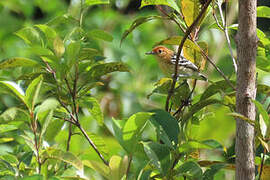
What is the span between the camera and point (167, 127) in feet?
3.43

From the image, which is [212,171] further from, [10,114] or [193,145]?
[10,114]

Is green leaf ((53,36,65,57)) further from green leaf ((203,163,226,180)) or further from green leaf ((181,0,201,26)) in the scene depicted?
green leaf ((203,163,226,180))

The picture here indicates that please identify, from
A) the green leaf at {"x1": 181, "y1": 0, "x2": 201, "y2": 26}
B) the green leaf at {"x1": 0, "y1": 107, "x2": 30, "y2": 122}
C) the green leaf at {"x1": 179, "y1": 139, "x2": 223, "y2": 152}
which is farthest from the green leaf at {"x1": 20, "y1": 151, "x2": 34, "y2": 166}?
the green leaf at {"x1": 181, "y1": 0, "x2": 201, "y2": 26}

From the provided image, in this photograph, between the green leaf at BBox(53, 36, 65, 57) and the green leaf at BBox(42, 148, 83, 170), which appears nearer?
the green leaf at BBox(42, 148, 83, 170)

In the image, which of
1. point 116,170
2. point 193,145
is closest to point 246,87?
point 193,145

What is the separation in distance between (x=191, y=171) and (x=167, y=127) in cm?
12

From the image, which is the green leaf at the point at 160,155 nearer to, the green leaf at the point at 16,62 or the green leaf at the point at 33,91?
the green leaf at the point at 33,91

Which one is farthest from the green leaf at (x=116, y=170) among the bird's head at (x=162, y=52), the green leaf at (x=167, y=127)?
the bird's head at (x=162, y=52)

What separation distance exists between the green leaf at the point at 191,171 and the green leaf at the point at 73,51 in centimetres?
40

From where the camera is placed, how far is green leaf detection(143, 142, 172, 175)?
981 millimetres

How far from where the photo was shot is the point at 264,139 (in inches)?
39.6

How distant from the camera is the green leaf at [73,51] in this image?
1183mm

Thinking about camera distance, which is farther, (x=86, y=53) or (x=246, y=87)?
(x=86, y=53)

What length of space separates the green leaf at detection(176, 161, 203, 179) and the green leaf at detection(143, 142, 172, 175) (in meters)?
0.03
